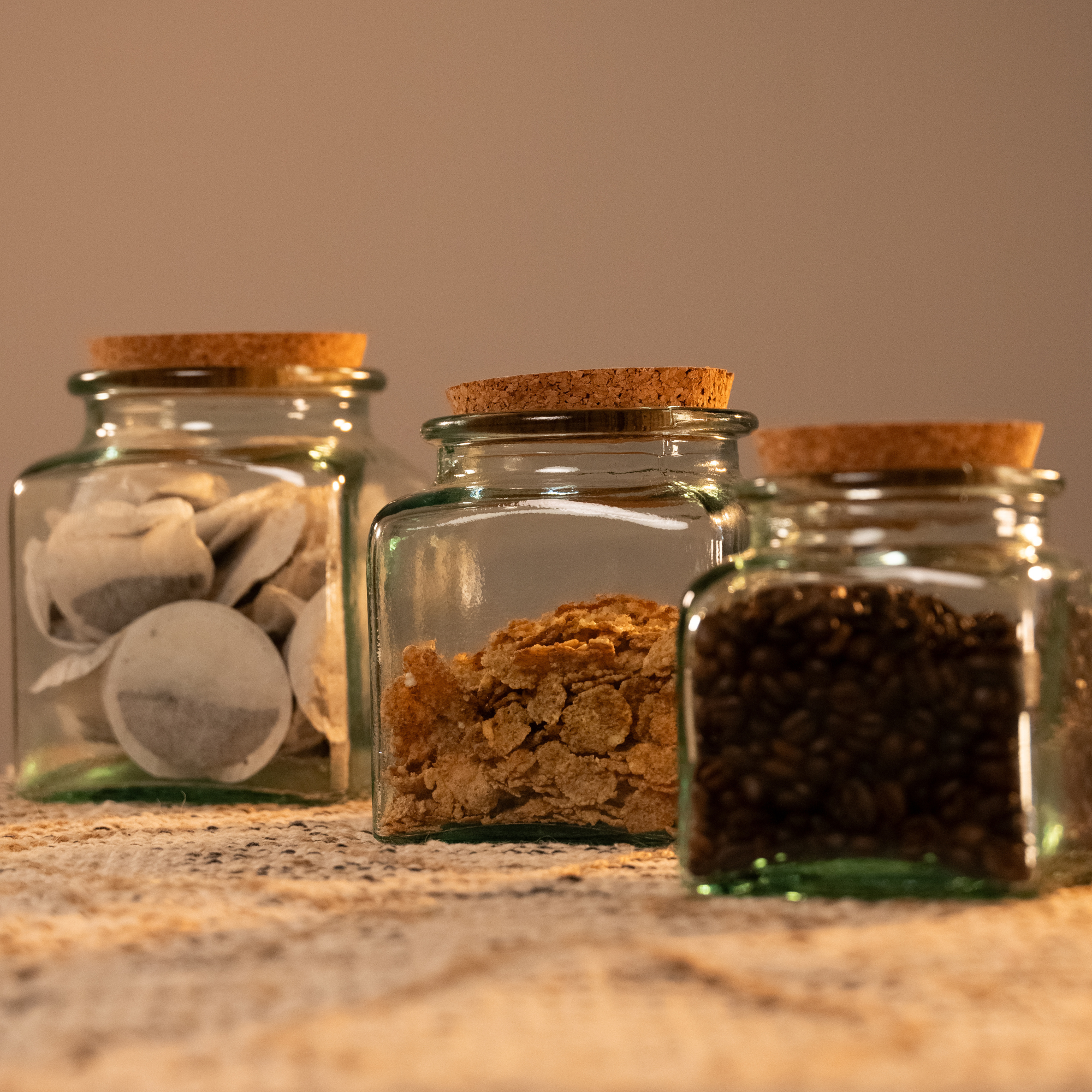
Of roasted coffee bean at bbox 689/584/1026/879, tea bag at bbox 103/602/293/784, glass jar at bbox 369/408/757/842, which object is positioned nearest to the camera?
roasted coffee bean at bbox 689/584/1026/879

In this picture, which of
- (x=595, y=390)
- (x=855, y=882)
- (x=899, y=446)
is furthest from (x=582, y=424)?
(x=855, y=882)

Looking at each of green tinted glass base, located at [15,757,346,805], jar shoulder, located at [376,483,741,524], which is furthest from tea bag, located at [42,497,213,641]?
jar shoulder, located at [376,483,741,524]

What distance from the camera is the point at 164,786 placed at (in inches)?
45.8

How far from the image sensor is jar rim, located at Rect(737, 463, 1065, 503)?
0.81 metres

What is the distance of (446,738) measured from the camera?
0.98 meters

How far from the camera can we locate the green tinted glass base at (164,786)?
3.77 feet

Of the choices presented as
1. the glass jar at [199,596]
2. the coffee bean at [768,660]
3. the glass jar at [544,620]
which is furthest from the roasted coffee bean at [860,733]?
the glass jar at [199,596]

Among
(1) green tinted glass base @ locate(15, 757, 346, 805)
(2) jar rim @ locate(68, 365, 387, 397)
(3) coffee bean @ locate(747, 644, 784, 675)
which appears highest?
(2) jar rim @ locate(68, 365, 387, 397)

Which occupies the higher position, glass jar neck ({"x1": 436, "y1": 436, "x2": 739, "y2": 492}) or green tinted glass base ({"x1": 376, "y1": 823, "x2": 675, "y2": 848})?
glass jar neck ({"x1": 436, "y1": 436, "x2": 739, "y2": 492})

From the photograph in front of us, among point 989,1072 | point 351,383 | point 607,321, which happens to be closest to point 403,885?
point 989,1072

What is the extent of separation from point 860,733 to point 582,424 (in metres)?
→ 0.31

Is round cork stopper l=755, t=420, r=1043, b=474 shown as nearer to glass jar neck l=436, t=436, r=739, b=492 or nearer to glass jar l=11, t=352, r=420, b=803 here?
glass jar neck l=436, t=436, r=739, b=492

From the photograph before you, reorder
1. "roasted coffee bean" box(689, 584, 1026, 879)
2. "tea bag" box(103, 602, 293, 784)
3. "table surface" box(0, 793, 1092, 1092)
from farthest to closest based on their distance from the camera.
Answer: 1. "tea bag" box(103, 602, 293, 784)
2. "roasted coffee bean" box(689, 584, 1026, 879)
3. "table surface" box(0, 793, 1092, 1092)

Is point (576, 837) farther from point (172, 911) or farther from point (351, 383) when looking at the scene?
point (351, 383)
